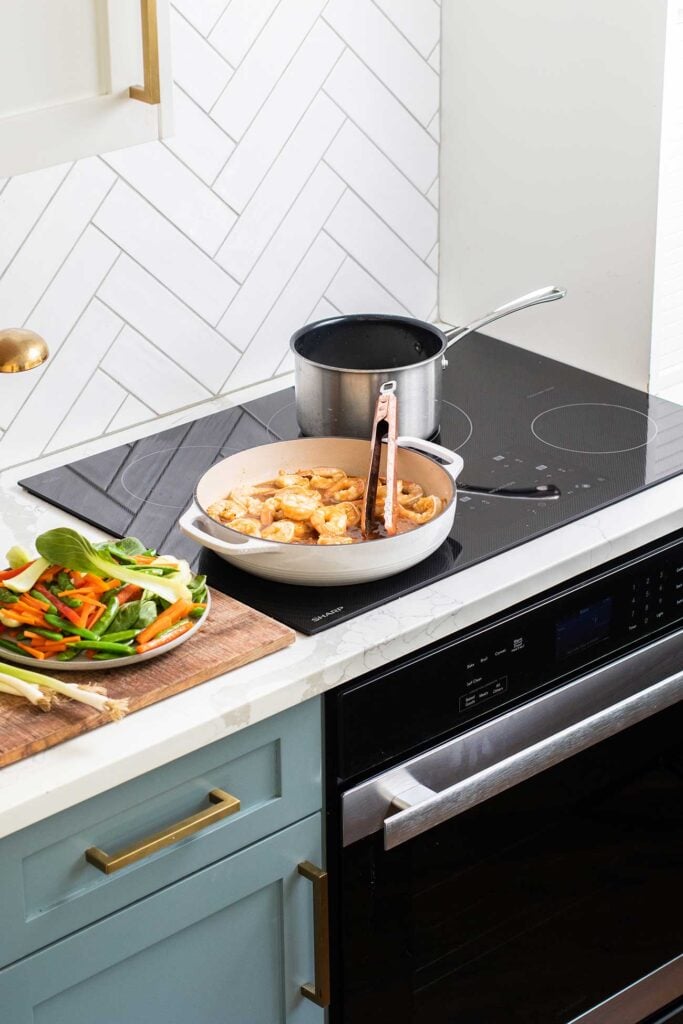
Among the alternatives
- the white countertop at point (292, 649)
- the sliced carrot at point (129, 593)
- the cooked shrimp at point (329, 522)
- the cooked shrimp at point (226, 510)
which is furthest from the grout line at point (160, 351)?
the sliced carrot at point (129, 593)

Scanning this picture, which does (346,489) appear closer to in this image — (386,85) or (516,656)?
(516,656)

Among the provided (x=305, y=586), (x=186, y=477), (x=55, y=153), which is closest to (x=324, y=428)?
(x=186, y=477)

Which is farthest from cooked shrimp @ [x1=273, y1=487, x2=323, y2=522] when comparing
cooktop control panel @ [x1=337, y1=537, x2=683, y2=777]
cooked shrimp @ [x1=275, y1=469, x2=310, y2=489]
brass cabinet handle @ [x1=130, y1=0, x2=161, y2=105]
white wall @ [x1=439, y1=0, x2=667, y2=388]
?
white wall @ [x1=439, y1=0, x2=667, y2=388]

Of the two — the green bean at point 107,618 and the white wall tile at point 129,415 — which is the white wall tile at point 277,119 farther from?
the green bean at point 107,618

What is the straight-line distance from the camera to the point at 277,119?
7.49 ft

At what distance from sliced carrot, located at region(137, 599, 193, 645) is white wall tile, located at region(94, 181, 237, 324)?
738 millimetres

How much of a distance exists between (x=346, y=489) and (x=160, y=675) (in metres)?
0.44

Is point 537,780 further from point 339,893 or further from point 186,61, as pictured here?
point 186,61

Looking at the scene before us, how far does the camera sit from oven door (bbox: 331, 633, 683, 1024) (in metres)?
1.81

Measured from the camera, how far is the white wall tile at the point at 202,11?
211 cm

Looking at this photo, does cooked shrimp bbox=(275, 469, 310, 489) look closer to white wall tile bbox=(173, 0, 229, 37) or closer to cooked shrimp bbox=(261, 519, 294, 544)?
cooked shrimp bbox=(261, 519, 294, 544)

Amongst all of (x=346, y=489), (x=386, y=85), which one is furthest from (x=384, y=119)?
(x=346, y=489)

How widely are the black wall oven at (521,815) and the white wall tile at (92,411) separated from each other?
0.73 metres

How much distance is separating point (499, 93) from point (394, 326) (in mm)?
504
